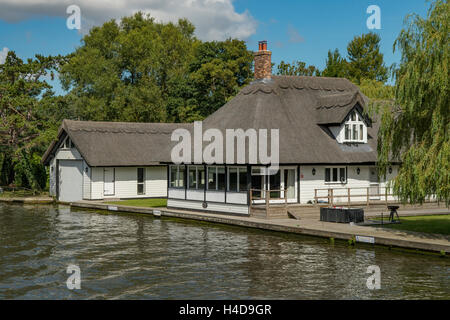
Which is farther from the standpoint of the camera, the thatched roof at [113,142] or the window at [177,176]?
the thatched roof at [113,142]

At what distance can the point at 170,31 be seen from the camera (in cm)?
8569

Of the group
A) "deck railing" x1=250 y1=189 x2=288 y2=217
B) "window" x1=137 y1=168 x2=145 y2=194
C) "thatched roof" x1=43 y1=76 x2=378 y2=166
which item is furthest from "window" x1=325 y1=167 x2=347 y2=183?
"window" x1=137 y1=168 x2=145 y2=194

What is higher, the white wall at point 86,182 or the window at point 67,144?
the window at point 67,144

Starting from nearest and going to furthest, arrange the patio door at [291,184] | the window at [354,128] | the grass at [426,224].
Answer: the grass at [426,224]
the patio door at [291,184]
the window at [354,128]

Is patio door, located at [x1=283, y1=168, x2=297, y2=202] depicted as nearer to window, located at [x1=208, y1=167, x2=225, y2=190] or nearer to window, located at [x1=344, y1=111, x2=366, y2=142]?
window, located at [x1=208, y1=167, x2=225, y2=190]

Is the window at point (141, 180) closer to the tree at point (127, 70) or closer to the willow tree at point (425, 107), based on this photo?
the tree at point (127, 70)

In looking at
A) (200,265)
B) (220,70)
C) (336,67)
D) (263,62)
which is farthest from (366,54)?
(200,265)

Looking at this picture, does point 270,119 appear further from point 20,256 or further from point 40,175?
point 40,175

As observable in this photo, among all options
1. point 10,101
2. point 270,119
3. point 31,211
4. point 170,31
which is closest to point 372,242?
point 270,119

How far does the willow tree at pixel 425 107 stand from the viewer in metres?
21.9

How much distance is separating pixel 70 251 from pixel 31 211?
53.8 ft

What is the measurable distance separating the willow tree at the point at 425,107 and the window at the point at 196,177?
13488 mm

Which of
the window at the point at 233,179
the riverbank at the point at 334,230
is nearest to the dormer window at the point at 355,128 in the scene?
the riverbank at the point at 334,230
